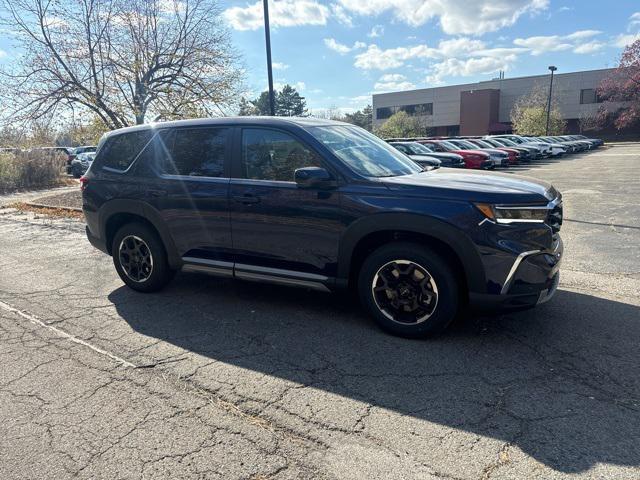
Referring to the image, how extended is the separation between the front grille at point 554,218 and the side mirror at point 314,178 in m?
1.72

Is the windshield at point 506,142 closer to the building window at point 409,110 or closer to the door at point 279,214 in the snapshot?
the door at point 279,214

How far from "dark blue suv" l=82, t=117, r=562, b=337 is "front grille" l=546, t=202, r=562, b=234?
16 millimetres

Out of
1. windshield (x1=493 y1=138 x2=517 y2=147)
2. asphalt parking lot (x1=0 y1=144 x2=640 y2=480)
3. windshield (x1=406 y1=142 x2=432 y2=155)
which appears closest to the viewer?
asphalt parking lot (x1=0 y1=144 x2=640 y2=480)

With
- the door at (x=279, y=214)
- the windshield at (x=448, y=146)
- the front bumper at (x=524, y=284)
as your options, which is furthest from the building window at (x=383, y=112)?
the front bumper at (x=524, y=284)

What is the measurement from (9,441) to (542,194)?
402 cm

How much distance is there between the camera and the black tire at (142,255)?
16.5 feet

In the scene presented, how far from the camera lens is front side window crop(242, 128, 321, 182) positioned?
13.8 feet

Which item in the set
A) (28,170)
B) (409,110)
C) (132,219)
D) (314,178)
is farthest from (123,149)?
(409,110)

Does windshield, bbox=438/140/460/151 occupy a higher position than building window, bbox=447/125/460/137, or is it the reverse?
building window, bbox=447/125/460/137

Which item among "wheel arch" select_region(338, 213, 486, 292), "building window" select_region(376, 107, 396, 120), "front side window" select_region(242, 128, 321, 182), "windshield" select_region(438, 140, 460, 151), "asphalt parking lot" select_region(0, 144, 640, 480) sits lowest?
"asphalt parking lot" select_region(0, 144, 640, 480)

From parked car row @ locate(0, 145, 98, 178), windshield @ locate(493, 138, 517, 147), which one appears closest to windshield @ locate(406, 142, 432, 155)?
windshield @ locate(493, 138, 517, 147)

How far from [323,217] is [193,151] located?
1.70 m

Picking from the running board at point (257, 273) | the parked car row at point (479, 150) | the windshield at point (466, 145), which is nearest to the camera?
the running board at point (257, 273)

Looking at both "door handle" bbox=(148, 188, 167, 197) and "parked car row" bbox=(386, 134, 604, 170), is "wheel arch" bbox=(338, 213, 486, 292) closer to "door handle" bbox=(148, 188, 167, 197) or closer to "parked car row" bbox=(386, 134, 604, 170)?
"door handle" bbox=(148, 188, 167, 197)
